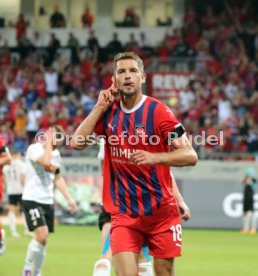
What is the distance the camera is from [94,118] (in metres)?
8.41

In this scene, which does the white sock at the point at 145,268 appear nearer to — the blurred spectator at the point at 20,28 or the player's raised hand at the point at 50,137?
the player's raised hand at the point at 50,137

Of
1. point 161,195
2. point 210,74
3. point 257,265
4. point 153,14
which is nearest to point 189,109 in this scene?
point 210,74

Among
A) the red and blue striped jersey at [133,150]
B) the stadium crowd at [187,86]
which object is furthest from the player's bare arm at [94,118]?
the stadium crowd at [187,86]

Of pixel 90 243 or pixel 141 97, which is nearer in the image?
pixel 141 97

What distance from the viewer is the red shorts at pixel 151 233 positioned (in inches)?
334

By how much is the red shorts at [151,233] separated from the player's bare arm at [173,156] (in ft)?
2.21

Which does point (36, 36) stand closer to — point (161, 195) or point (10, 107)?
point (10, 107)

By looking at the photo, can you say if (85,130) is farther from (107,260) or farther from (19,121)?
(19,121)

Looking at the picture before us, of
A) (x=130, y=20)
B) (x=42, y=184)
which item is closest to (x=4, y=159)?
(x=42, y=184)

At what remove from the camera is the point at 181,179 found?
2691 cm

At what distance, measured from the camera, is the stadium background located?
2669 centimetres

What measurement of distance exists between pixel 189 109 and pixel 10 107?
233 inches

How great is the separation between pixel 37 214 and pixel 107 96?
516 centimetres

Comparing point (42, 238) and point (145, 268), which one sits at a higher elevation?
point (42, 238)
